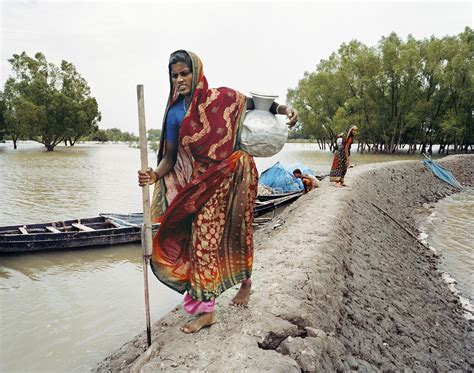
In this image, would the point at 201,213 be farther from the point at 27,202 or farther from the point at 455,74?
the point at 455,74

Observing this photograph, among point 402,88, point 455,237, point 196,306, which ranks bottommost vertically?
point 455,237

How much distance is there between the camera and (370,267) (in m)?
5.54

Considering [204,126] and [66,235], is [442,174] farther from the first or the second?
[204,126]

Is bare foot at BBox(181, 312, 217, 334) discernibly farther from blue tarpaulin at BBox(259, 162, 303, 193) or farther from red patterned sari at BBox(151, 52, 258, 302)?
blue tarpaulin at BBox(259, 162, 303, 193)

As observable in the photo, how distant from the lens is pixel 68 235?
766cm

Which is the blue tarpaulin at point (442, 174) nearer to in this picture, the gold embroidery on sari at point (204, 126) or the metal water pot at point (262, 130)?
the metal water pot at point (262, 130)

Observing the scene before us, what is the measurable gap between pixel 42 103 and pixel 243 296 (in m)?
46.9

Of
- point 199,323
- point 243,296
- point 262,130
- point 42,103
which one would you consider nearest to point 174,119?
point 262,130

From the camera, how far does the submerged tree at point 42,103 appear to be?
4059cm

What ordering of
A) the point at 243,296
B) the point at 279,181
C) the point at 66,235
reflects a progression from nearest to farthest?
1. the point at 243,296
2. the point at 66,235
3. the point at 279,181

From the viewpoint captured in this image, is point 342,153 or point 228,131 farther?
point 342,153

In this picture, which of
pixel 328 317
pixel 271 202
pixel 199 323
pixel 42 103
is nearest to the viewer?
pixel 199 323

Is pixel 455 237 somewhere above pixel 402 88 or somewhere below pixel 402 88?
below

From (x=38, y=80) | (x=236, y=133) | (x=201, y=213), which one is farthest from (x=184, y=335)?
(x=38, y=80)
